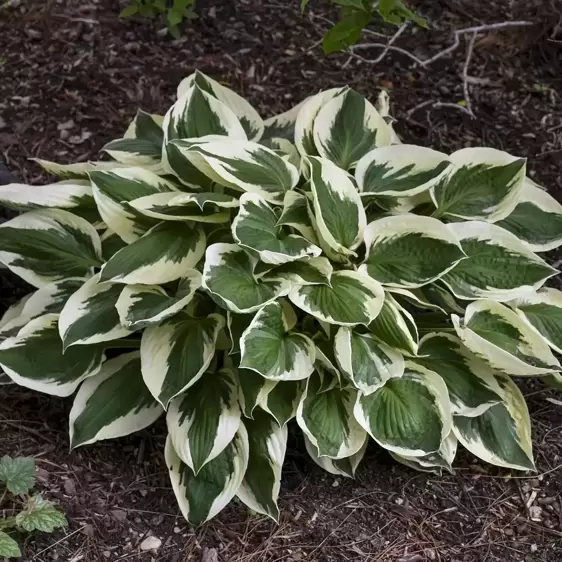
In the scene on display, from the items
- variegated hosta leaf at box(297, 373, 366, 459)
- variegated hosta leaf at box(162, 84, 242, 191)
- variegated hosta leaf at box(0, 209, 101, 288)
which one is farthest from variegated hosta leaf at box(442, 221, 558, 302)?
variegated hosta leaf at box(0, 209, 101, 288)

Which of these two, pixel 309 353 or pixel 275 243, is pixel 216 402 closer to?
pixel 309 353

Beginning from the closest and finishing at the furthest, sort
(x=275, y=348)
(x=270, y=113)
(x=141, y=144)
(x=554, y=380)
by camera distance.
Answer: (x=275, y=348), (x=554, y=380), (x=141, y=144), (x=270, y=113)

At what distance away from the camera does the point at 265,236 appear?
1.25 metres

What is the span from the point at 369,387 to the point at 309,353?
0.42ft

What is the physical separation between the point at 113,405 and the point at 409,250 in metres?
0.68

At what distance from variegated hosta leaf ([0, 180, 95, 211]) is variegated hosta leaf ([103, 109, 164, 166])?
0.13 m

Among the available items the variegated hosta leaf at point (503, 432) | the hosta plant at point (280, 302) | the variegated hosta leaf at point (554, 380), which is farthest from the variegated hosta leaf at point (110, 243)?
the variegated hosta leaf at point (554, 380)

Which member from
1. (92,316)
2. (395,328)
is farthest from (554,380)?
(92,316)

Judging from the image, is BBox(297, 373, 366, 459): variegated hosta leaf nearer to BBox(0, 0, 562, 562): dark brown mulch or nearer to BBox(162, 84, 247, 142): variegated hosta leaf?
BBox(0, 0, 562, 562): dark brown mulch

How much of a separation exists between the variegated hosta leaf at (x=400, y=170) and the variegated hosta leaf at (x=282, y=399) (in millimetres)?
424

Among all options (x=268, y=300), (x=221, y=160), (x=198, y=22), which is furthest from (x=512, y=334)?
(x=198, y=22)

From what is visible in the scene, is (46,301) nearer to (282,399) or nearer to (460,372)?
(282,399)

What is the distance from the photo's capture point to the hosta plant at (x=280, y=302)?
1251mm

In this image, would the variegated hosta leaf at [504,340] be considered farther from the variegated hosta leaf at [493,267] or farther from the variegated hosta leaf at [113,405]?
the variegated hosta leaf at [113,405]
